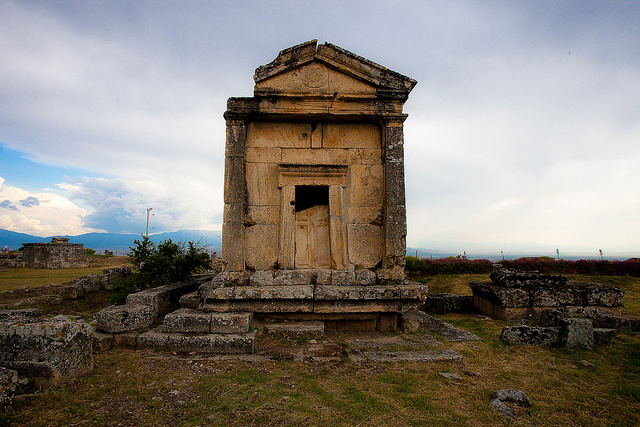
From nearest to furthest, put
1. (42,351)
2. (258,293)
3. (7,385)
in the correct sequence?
(7,385) → (42,351) → (258,293)

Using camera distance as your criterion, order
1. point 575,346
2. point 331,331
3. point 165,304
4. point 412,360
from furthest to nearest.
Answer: point 165,304, point 331,331, point 575,346, point 412,360

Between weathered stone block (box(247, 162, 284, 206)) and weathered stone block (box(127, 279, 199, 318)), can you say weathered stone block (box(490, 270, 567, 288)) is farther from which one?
weathered stone block (box(127, 279, 199, 318))

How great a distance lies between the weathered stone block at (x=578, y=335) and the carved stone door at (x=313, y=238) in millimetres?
4134

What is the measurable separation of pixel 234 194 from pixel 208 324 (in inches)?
94.0

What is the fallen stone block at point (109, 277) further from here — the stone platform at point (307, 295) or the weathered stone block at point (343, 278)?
the weathered stone block at point (343, 278)

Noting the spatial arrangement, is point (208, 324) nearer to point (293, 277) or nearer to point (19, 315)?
point (293, 277)

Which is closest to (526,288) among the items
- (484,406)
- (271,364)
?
(484,406)

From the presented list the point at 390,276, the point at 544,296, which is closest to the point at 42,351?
the point at 390,276

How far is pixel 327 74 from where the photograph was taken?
21.4 ft

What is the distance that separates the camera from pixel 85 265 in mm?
21859

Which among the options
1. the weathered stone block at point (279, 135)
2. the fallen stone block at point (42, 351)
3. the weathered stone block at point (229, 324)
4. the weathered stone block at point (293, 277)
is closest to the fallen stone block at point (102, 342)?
the fallen stone block at point (42, 351)

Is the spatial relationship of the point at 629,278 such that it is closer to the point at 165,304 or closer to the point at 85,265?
the point at 165,304

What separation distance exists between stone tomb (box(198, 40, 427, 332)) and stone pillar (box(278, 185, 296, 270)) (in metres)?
0.02

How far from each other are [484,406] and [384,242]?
334 centimetres
